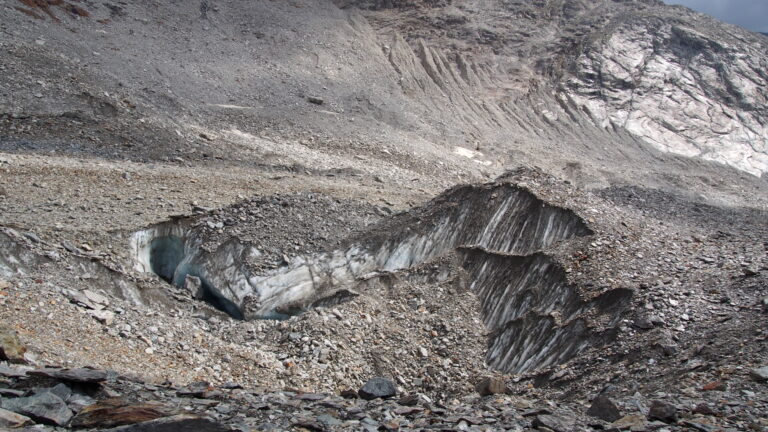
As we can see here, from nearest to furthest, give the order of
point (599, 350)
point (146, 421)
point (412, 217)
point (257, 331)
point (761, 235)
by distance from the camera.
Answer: point (146, 421) → point (599, 350) → point (257, 331) → point (412, 217) → point (761, 235)

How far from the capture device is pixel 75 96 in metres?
21.4

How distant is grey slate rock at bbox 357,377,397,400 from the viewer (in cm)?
861

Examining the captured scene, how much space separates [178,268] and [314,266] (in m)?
2.82

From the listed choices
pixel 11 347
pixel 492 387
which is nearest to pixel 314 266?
pixel 492 387

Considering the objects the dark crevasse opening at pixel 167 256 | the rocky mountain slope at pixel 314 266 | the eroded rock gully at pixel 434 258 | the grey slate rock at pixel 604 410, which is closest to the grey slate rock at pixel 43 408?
the rocky mountain slope at pixel 314 266

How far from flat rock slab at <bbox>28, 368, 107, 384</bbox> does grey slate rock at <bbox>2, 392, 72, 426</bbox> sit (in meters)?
0.53

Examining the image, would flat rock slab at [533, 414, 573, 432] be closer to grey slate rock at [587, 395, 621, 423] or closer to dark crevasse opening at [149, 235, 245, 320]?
grey slate rock at [587, 395, 621, 423]

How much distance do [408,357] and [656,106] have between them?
34905mm

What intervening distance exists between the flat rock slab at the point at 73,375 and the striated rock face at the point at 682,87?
Answer: 36749 mm

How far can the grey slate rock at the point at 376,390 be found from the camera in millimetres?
8609

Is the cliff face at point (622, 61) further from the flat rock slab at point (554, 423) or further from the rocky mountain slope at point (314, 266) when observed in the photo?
the flat rock slab at point (554, 423)

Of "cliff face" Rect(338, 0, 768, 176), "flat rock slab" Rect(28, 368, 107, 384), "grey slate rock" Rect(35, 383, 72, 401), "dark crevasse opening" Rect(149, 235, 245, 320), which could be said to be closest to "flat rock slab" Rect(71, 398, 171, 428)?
"grey slate rock" Rect(35, 383, 72, 401)

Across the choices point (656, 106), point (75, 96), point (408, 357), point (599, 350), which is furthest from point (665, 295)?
point (656, 106)

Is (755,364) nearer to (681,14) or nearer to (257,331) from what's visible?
(257,331)
